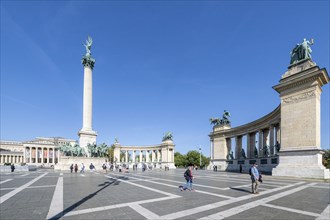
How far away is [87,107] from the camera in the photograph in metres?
51.3

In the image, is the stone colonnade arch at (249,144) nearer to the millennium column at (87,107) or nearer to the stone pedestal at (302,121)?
the stone pedestal at (302,121)

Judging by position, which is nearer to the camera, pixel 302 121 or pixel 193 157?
pixel 302 121

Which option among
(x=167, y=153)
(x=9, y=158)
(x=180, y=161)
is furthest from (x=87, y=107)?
(x=9, y=158)

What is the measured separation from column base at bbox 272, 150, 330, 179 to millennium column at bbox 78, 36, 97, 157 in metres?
37.6

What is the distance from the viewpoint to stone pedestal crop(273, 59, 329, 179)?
2561cm

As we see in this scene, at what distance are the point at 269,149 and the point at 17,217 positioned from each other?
130 ft

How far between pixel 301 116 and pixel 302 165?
237 inches

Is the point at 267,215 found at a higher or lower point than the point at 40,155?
higher

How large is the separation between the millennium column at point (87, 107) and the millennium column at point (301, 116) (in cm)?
3761

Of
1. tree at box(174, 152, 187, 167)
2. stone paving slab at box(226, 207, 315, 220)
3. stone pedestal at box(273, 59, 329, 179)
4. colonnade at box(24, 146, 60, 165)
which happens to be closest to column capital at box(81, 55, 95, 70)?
stone pedestal at box(273, 59, 329, 179)

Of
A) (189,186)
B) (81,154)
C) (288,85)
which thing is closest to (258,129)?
(288,85)

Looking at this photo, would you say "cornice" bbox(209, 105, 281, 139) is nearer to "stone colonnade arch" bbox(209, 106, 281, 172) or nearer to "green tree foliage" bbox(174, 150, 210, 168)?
"stone colonnade arch" bbox(209, 106, 281, 172)

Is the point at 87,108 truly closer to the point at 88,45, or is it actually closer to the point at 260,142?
the point at 88,45

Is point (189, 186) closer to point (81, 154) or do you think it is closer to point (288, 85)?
point (288, 85)
